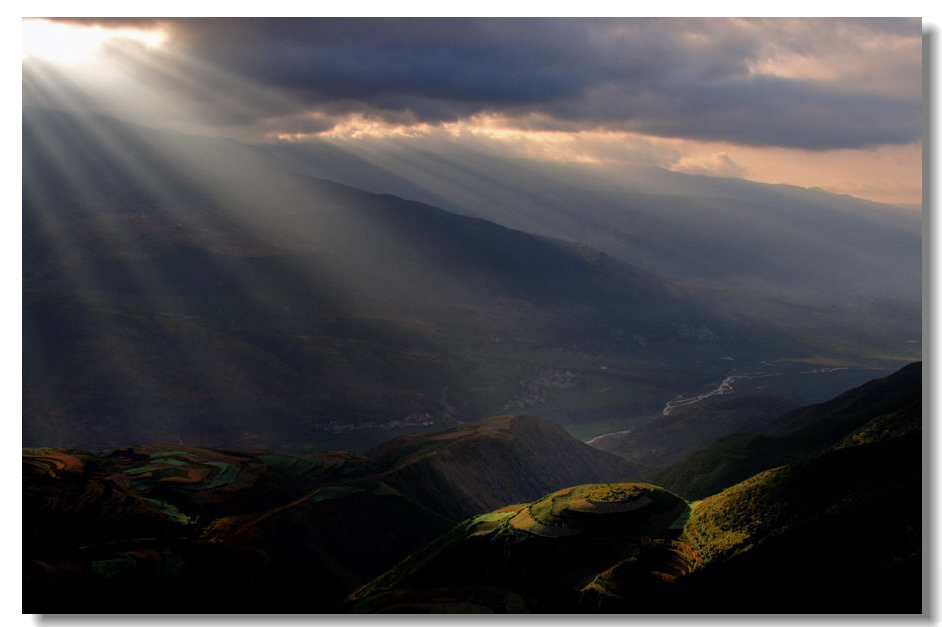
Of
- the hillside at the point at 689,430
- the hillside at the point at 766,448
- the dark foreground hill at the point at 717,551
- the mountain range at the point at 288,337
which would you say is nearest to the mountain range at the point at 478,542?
the dark foreground hill at the point at 717,551

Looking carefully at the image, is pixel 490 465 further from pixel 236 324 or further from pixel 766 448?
pixel 236 324

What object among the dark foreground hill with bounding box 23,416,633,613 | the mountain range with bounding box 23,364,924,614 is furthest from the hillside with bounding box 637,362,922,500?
the dark foreground hill with bounding box 23,416,633,613

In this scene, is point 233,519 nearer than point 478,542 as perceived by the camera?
No

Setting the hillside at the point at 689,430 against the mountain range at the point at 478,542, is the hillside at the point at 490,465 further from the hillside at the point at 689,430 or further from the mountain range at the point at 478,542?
the hillside at the point at 689,430

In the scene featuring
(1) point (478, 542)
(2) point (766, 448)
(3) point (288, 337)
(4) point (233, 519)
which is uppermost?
(3) point (288, 337)

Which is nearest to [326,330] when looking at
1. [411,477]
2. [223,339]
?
[223,339]

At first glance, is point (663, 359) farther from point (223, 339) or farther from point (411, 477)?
point (411, 477)

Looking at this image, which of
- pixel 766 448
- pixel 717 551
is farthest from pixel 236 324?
pixel 717 551
